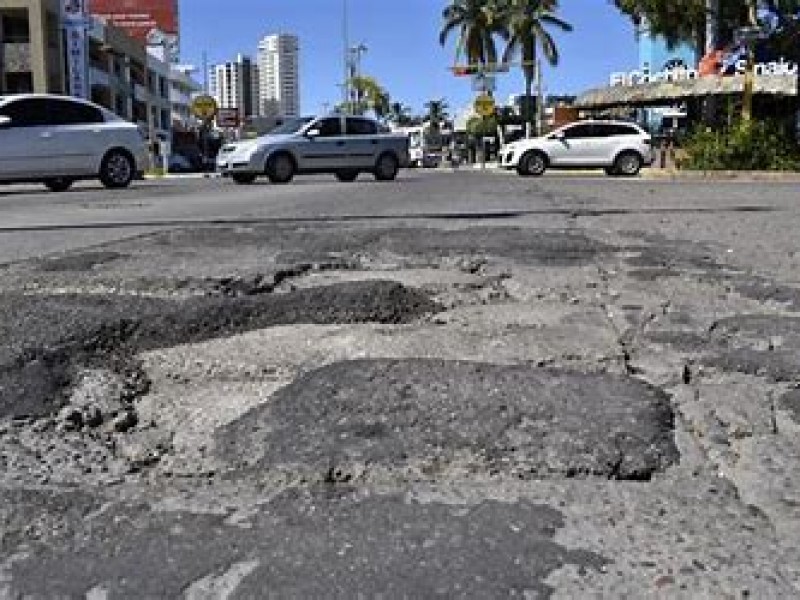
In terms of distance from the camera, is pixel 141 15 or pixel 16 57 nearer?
pixel 16 57

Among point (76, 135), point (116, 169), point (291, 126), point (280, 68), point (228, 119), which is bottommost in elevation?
point (116, 169)

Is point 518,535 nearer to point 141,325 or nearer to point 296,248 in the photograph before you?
point 141,325

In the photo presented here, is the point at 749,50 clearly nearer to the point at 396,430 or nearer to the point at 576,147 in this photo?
the point at 576,147

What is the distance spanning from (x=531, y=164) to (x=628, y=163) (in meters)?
2.80

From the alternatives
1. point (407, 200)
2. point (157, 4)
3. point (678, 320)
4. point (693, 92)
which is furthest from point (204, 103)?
point (678, 320)

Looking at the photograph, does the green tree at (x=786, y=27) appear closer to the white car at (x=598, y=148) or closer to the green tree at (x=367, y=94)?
the white car at (x=598, y=148)

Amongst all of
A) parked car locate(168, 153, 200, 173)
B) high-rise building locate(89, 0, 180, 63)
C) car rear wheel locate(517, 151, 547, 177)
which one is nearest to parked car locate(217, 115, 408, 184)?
car rear wheel locate(517, 151, 547, 177)

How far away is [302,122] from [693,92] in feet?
43.4

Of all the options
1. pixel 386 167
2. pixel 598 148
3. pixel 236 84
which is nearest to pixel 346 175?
pixel 386 167

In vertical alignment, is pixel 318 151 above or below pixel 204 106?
below

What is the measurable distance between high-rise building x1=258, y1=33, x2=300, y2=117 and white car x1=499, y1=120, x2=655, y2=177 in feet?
455

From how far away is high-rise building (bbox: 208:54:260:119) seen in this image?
141375 millimetres

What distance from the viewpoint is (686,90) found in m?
31.0

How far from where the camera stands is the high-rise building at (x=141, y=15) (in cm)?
7269
